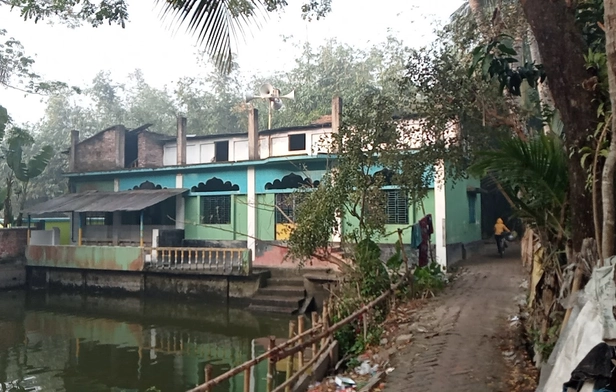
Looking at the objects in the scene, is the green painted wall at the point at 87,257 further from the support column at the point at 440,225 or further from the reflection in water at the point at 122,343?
the support column at the point at 440,225

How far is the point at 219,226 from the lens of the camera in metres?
17.1

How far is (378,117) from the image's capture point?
9.19 metres

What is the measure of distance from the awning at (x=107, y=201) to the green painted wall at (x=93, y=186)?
47 centimetres

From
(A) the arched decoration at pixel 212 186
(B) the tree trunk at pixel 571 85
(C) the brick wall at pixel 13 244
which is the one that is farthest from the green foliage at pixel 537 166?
(C) the brick wall at pixel 13 244

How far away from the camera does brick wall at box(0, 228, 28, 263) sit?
59.8ft

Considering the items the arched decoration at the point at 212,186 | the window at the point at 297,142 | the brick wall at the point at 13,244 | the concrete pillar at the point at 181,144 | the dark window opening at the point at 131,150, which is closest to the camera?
the arched decoration at the point at 212,186

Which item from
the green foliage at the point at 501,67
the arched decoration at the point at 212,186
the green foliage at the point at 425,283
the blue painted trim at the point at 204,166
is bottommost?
the green foliage at the point at 425,283

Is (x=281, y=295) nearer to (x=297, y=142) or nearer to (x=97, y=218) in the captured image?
(x=297, y=142)

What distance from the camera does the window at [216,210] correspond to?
56.1ft

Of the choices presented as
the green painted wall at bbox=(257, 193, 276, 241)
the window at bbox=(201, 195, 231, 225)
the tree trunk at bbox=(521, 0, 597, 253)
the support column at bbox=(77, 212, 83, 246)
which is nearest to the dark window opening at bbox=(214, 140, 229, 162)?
the window at bbox=(201, 195, 231, 225)

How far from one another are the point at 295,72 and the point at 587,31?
24249mm

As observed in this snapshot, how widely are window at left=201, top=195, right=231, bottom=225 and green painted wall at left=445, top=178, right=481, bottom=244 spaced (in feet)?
23.7

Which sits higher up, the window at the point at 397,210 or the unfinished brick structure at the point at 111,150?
the unfinished brick structure at the point at 111,150

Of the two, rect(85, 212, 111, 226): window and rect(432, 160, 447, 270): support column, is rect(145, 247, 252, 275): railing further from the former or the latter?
rect(432, 160, 447, 270): support column
